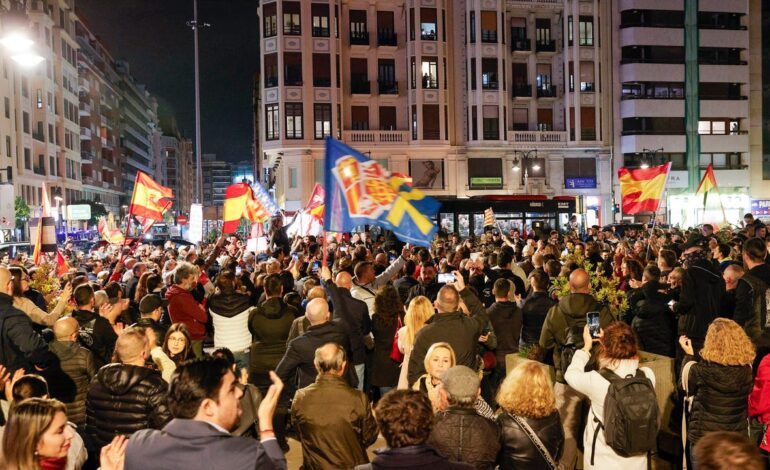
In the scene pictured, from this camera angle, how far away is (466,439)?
441 centimetres

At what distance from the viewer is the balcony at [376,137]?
47.8 m

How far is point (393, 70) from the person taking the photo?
161ft

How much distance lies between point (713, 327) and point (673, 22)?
172 feet

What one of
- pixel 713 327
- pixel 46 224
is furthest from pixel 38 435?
pixel 46 224

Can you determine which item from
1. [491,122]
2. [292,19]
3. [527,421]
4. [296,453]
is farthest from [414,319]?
[491,122]

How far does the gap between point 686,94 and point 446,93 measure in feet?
58.8

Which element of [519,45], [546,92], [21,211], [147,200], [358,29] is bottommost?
[147,200]

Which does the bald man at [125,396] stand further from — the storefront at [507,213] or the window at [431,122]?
the window at [431,122]

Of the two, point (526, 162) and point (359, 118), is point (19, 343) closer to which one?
point (359, 118)

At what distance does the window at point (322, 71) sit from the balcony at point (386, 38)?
4.28 metres

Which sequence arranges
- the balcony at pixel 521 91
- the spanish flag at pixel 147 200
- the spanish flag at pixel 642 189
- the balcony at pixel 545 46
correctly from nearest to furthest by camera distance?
1. the spanish flag at pixel 147 200
2. the spanish flag at pixel 642 189
3. the balcony at pixel 521 91
4. the balcony at pixel 545 46

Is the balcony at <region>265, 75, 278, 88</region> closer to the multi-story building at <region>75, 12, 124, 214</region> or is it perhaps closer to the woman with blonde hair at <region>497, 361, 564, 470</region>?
the multi-story building at <region>75, 12, 124, 214</region>

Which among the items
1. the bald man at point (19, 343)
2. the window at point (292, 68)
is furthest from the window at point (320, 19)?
the bald man at point (19, 343)

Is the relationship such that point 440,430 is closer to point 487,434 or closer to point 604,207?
point 487,434
